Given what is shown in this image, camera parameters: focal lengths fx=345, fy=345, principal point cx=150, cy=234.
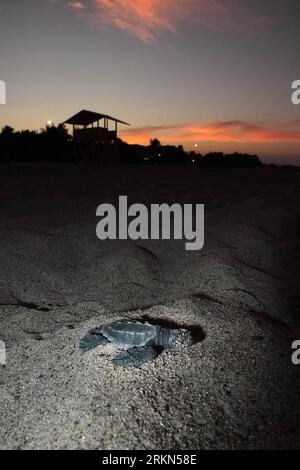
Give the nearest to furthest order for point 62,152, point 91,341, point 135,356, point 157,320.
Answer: point 135,356 < point 91,341 < point 157,320 < point 62,152

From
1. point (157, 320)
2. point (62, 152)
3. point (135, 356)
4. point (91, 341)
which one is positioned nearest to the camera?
point (135, 356)

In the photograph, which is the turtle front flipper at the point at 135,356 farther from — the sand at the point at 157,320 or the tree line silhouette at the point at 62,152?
the tree line silhouette at the point at 62,152

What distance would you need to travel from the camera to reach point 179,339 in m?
1.76

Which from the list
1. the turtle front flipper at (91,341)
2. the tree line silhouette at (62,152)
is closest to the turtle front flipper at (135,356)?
the turtle front flipper at (91,341)

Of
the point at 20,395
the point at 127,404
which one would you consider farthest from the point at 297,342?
the point at 20,395

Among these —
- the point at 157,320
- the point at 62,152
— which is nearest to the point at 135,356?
the point at 157,320

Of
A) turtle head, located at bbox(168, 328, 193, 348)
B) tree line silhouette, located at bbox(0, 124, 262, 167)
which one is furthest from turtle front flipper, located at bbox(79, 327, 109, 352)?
tree line silhouette, located at bbox(0, 124, 262, 167)

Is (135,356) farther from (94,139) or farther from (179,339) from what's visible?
(94,139)

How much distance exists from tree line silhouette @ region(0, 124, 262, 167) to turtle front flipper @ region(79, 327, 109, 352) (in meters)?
11.2

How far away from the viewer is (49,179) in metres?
7.62

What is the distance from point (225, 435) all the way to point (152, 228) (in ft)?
11.0

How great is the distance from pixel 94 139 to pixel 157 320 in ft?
47.7

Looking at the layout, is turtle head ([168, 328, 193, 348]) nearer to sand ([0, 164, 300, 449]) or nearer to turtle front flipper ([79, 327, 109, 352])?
sand ([0, 164, 300, 449])
